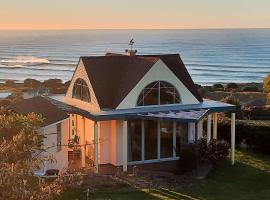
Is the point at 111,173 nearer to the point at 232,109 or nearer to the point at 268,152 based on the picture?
the point at 232,109

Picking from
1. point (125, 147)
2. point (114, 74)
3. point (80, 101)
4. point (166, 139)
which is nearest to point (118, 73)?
point (114, 74)

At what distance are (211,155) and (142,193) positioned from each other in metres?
5.02

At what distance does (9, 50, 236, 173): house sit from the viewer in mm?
24266

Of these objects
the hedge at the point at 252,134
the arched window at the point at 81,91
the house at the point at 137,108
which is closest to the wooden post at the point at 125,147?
the house at the point at 137,108

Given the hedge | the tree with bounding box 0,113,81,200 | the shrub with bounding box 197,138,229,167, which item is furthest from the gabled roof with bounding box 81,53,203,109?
the tree with bounding box 0,113,81,200

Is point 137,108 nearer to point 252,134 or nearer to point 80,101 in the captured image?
point 80,101

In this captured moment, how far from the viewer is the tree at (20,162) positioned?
725 cm

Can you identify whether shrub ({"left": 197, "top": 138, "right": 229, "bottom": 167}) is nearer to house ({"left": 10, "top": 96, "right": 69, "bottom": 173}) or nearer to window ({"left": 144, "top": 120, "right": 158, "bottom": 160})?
window ({"left": 144, "top": 120, "right": 158, "bottom": 160})

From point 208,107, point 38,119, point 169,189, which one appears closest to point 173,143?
point 208,107

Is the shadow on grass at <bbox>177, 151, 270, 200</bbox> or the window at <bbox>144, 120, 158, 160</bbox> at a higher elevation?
the window at <bbox>144, 120, 158, 160</bbox>

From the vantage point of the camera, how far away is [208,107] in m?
25.3

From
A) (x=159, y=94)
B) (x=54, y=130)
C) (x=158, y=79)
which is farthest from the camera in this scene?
(x=159, y=94)

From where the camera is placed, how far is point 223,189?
2094 cm

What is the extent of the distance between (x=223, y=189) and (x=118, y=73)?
8372mm
